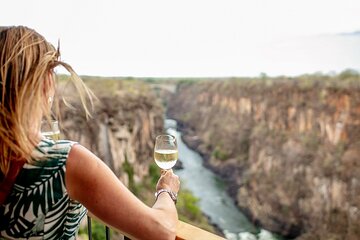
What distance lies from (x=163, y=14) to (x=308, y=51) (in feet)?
38.4

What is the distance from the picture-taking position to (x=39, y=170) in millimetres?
669

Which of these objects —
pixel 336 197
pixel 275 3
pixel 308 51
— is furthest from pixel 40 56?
pixel 336 197

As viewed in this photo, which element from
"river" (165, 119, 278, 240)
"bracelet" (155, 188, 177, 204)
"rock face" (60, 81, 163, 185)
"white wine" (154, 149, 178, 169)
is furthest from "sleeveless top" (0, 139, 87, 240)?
"river" (165, 119, 278, 240)

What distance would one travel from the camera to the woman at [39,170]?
0.65 meters

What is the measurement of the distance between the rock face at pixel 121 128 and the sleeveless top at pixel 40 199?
41.1ft

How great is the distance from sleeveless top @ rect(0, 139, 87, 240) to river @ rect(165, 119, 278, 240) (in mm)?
15139

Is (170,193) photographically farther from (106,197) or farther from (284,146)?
(284,146)

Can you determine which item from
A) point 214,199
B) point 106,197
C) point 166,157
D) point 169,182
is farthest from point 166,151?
point 214,199

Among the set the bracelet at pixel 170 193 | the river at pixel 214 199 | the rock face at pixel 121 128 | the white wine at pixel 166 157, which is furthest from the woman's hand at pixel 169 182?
the river at pixel 214 199

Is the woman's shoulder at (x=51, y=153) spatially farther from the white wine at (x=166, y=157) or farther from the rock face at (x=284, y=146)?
the rock face at (x=284, y=146)

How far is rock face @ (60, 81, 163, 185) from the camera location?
14.3 metres

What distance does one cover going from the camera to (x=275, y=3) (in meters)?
9.77

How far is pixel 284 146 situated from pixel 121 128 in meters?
10.4

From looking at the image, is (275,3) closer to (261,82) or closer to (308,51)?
(308,51)
